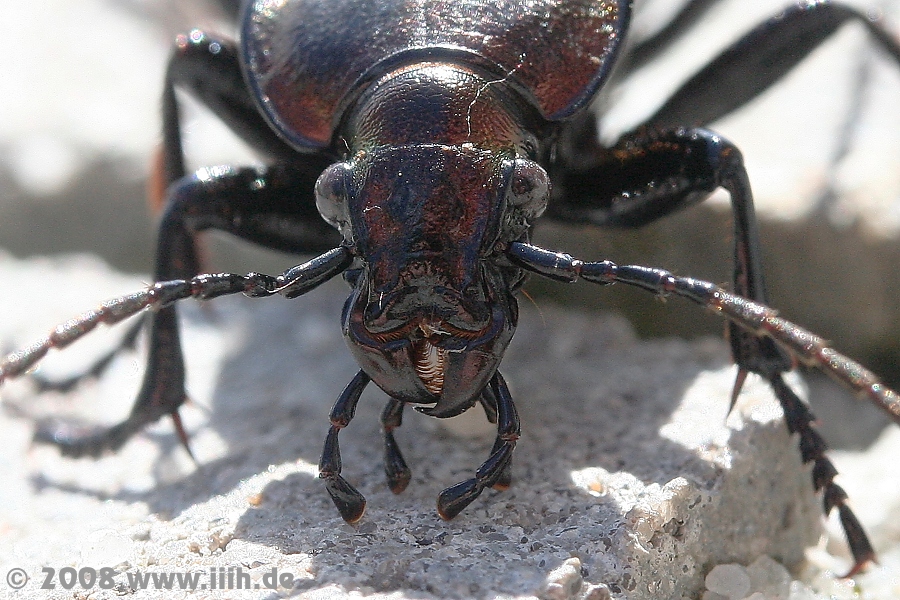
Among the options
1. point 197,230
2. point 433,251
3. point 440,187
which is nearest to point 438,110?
point 440,187

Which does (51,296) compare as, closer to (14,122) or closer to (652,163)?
(14,122)

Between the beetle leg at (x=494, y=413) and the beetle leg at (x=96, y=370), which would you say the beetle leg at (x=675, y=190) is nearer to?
the beetle leg at (x=494, y=413)

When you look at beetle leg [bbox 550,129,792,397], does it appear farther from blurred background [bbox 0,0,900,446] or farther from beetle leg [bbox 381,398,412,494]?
beetle leg [bbox 381,398,412,494]

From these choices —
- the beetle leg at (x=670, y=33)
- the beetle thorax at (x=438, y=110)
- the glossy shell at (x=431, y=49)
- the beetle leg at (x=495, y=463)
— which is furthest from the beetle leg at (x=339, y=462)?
the beetle leg at (x=670, y=33)

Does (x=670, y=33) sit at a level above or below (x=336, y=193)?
above

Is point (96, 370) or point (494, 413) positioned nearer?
point (494, 413)

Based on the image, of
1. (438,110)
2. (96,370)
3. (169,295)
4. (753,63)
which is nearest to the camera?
(169,295)

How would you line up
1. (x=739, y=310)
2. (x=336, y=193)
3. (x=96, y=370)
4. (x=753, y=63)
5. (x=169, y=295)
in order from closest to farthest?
(x=739, y=310) → (x=169, y=295) → (x=336, y=193) → (x=753, y=63) → (x=96, y=370)

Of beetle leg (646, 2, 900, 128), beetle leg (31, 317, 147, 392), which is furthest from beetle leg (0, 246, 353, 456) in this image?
beetle leg (646, 2, 900, 128)

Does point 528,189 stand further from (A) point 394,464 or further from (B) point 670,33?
(B) point 670,33
